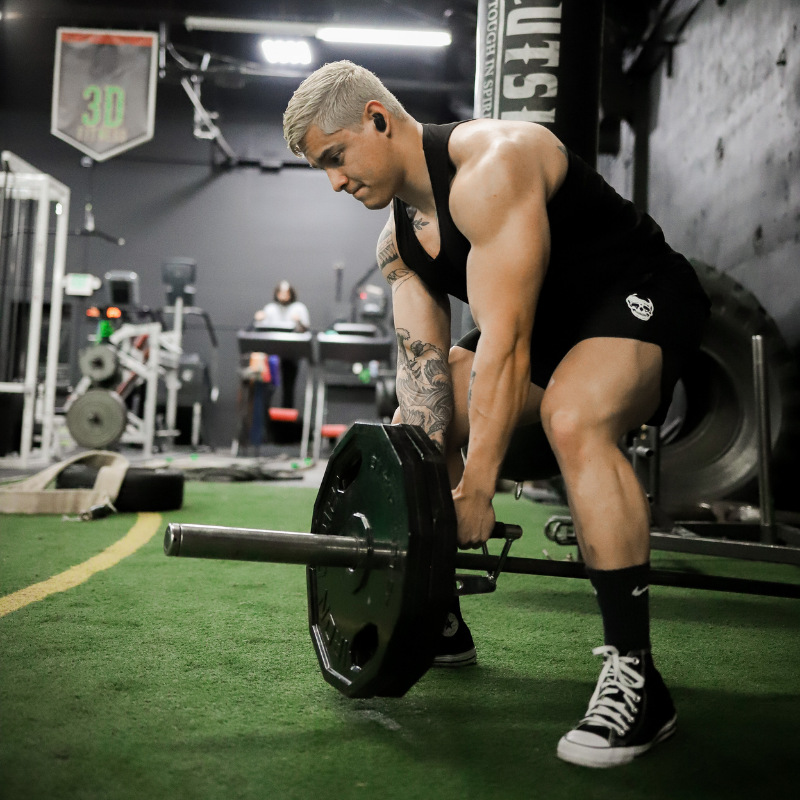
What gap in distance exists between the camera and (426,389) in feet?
4.91

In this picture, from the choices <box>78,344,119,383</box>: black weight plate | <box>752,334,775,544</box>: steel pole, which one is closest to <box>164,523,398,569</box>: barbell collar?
<box>752,334,775,544</box>: steel pole

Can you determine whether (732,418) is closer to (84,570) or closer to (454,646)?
(454,646)

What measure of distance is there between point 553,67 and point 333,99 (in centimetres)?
113

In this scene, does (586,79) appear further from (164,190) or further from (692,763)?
(164,190)

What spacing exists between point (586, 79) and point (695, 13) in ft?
10.1

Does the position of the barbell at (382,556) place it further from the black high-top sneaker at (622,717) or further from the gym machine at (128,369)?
the gym machine at (128,369)

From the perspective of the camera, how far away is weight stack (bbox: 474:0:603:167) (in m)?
2.19

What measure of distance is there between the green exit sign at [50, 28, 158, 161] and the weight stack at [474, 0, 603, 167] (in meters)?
4.99

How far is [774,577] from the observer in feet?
7.83

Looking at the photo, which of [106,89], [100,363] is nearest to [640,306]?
[100,363]

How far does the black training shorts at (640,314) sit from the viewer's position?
125 cm

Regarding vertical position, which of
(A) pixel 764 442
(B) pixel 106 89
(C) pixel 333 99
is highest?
(B) pixel 106 89

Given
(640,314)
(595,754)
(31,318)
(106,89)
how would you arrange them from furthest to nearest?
(106,89) → (31,318) → (640,314) → (595,754)

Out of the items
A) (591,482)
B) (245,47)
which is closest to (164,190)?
(245,47)
